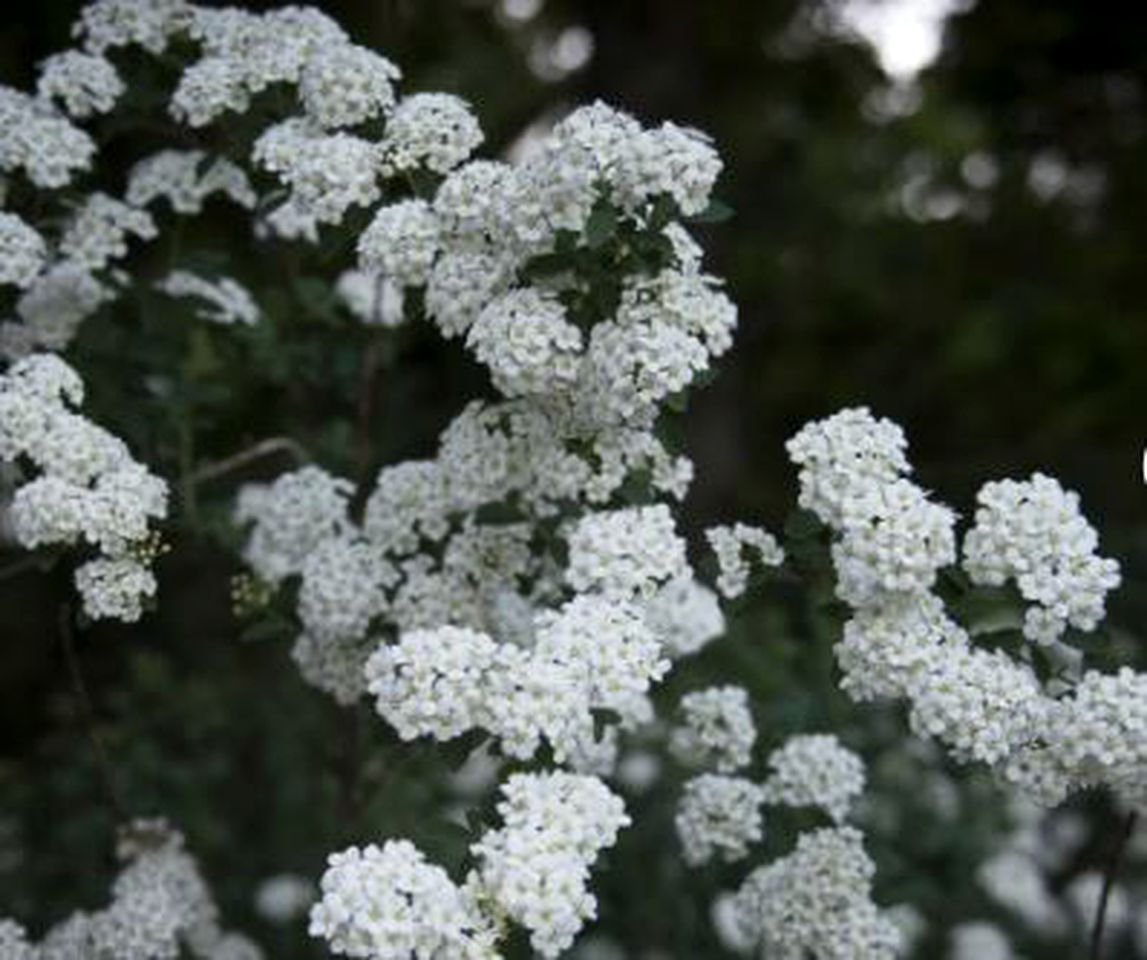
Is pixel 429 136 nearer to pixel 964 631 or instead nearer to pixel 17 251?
pixel 17 251

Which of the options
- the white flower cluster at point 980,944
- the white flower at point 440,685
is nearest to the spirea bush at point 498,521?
the white flower at point 440,685

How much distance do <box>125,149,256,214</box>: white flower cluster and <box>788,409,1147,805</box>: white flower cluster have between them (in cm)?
153

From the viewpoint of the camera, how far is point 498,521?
3.35 metres

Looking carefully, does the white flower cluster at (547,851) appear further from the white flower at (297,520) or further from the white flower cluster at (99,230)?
the white flower cluster at (99,230)

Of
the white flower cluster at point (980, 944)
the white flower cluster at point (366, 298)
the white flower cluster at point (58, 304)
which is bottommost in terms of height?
the white flower cluster at point (980, 944)

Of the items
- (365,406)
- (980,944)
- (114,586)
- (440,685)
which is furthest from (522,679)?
(980,944)

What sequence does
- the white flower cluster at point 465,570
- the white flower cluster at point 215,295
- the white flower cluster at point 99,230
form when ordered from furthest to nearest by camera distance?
the white flower cluster at point 215,295 → the white flower cluster at point 99,230 → the white flower cluster at point 465,570

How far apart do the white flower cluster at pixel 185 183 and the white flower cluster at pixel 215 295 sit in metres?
0.18

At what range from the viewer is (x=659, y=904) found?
5.44 m

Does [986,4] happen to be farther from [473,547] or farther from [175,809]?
[473,547]

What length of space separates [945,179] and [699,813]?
9.58 meters

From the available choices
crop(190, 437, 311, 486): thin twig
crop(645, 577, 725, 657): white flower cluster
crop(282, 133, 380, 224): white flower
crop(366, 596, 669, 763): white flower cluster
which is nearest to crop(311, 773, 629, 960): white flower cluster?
crop(366, 596, 669, 763): white flower cluster

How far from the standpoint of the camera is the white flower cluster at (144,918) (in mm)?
3688

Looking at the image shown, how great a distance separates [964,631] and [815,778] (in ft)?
2.38
